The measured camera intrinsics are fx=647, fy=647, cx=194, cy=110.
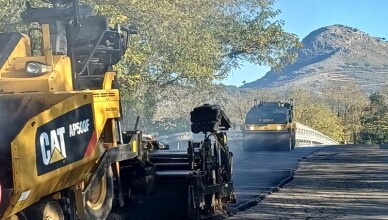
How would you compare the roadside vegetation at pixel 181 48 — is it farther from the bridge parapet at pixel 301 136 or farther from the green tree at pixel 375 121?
the green tree at pixel 375 121

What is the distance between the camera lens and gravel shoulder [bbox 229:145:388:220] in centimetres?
1041

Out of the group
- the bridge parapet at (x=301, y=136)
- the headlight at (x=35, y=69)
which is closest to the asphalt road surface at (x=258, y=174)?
the bridge parapet at (x=301, y=136)

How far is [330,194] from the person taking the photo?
1299 centimetres

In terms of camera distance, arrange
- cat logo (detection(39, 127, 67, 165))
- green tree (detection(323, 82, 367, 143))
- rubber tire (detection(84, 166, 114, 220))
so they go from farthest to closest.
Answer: green tree (detection(323, 82, 367, 143)), rubber tire (detection(84, 166, 114, 220)), cat logo (detection(39, 127, 67, 165))

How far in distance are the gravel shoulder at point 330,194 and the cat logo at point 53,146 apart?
4552 millimetres

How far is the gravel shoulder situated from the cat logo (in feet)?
14.9

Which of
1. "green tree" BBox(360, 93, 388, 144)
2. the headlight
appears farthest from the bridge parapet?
the headlight

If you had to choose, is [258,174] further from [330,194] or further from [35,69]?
[35,69]

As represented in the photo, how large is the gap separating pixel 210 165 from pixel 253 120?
19.4 metres

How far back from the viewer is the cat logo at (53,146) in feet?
17.7

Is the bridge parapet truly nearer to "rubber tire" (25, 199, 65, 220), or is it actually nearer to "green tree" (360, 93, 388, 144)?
"green tree" (360, 93, 388, 144)

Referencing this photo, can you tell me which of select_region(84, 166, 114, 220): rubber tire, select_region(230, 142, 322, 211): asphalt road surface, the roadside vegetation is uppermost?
the roadside vegetation

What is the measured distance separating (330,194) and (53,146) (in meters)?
8.54

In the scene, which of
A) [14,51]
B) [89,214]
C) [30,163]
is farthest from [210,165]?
[30,163]
